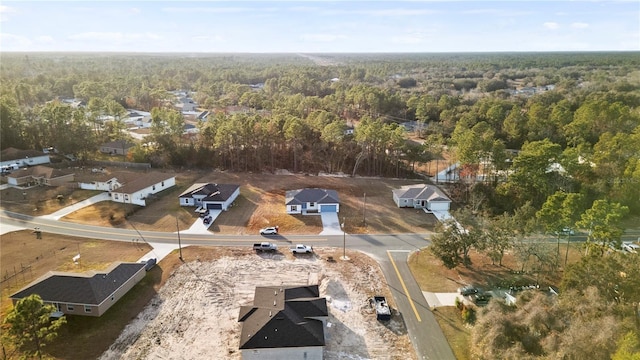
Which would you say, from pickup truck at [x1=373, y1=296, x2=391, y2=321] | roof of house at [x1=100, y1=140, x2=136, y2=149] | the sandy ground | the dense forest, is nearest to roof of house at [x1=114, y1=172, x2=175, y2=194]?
the dense forest

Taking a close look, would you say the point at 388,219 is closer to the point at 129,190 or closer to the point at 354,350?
the point at 354,350

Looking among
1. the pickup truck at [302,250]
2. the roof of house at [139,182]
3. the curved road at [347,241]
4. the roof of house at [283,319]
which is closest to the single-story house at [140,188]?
the roof of house at [139,182]

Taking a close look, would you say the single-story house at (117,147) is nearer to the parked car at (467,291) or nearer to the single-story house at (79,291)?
the single-story house at (79,291)

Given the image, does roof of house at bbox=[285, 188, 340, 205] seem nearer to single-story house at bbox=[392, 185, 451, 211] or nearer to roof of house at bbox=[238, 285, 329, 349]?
single-story house at bbox=[392, 185, 451, 211]

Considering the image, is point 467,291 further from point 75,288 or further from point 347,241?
point 75,288

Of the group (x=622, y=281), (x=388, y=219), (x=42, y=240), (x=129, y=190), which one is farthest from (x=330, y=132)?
(x=622, y=281)

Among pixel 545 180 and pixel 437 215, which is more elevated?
pixel 545 180
